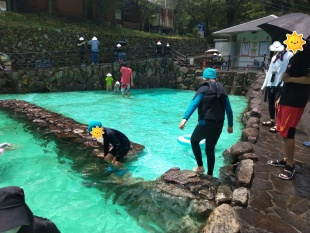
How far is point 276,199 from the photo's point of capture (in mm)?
3301

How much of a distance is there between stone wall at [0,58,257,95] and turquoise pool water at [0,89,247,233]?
3.94 metres

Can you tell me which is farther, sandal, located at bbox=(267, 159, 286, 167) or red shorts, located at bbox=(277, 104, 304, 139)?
sandal, located at bbox=(267, 159, 286, 167)

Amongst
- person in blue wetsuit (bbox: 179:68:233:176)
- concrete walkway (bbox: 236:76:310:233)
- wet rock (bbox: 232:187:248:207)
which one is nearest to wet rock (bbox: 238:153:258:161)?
concrete walkway (bbox: 236:76:310:233)

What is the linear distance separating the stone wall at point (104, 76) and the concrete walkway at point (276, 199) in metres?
12.0

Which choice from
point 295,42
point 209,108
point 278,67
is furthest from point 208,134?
point 278,67

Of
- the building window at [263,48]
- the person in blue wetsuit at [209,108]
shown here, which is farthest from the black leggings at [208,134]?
the building window at [263,48]

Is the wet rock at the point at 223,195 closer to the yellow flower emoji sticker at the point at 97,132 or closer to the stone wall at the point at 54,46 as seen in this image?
the yellow flower emoji sticker at the point at 97,132

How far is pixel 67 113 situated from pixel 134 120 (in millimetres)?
2565

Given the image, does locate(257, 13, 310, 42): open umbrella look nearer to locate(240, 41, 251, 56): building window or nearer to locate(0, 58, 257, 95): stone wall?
locate(0, 58, 257, 95): stone wall

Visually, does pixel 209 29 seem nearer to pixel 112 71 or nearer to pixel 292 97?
pixel 112 71

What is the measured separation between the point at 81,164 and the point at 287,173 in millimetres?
3693

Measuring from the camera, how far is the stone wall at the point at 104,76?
517 inches

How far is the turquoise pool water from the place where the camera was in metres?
3.68

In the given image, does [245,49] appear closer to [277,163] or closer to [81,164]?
[277,163]
